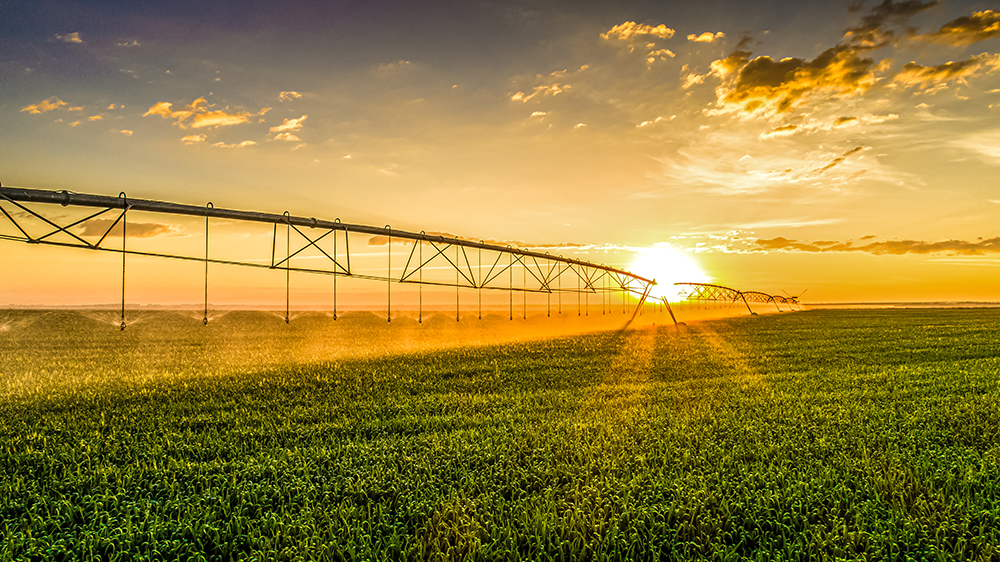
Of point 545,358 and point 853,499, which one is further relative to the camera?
point 545,358

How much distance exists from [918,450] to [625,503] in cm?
708

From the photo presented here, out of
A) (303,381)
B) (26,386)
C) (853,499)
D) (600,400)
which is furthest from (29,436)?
(853,499)

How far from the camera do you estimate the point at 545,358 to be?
2706 centimetres

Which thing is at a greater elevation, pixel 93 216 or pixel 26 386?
pixel 93 216

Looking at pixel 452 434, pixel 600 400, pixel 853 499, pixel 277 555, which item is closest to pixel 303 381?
pixel 452 434

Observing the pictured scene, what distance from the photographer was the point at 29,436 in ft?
39.4

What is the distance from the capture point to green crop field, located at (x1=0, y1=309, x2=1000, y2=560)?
6398 millimetres

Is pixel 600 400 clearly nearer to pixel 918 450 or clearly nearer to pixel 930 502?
pixel 918 450

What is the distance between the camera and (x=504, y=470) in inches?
348

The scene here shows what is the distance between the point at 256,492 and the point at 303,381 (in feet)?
39.3

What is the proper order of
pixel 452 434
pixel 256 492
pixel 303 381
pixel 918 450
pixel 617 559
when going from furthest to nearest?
1. pixel 303 381
2. pixel 452 434
3. pixel 918 450
4. pixel 256 492
5. pixel 617 559

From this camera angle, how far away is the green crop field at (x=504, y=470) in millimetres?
6398

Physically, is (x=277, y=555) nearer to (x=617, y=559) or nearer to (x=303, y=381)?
(x=617, y=559)

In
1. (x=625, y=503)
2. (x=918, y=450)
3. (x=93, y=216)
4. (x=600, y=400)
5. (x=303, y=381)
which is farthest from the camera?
(x=303, y=381)
